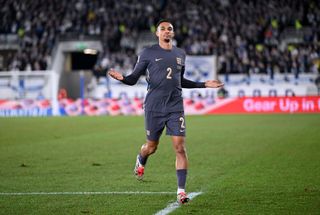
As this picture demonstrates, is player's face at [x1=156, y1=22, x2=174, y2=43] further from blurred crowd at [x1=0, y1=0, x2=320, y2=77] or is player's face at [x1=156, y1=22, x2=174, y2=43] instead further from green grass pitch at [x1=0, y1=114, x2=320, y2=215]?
blurred crowd at [x1=0, y1=0, x2=320, y2=77]

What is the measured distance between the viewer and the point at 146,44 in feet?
144

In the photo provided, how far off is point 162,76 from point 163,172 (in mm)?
3116

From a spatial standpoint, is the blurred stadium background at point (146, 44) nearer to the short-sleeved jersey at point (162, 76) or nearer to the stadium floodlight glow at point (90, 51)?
the stadium floodlight glow at point (90, 51)

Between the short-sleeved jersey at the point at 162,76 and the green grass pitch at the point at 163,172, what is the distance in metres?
1.18

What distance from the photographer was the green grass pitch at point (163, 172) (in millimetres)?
8094

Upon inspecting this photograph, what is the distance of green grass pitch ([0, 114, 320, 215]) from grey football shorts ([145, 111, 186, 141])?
814 mm

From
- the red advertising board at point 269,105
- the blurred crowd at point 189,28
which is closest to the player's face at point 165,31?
the red advertising board at point 269,105

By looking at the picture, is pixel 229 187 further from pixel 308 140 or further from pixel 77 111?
pixel 77 111

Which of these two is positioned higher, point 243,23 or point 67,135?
point 243,23

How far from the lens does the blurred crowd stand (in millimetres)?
38844

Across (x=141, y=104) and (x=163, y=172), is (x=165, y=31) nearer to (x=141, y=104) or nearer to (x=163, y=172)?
(x=163, y=172)

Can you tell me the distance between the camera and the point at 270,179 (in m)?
10.4

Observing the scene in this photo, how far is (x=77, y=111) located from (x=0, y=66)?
1278 cm

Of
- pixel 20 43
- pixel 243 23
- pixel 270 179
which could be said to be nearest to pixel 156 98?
pixel 270 179
